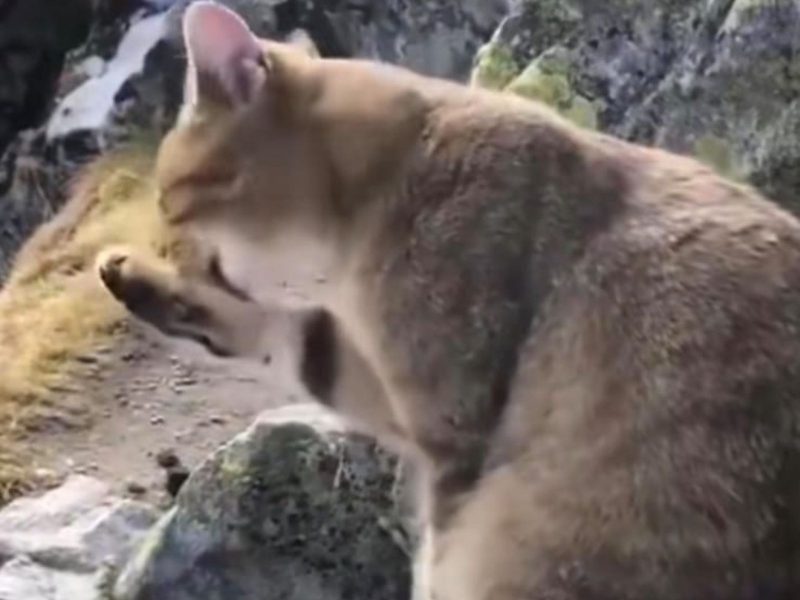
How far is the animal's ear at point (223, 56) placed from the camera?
1.90 metres

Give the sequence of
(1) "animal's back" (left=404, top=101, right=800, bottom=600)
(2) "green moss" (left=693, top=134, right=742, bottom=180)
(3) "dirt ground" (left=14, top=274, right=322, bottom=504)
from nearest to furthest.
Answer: (1) "animal's back" (left=404, top=101, right=800, bottom=600), (2) "green moss" (left=693, top=134, right=742, bottom=180), (3) "dirt ground" (left=14, top=274, right=322, bottom=504)

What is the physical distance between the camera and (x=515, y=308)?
182 cm

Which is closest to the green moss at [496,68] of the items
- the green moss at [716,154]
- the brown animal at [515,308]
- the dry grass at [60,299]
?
the green moss at [716,154]

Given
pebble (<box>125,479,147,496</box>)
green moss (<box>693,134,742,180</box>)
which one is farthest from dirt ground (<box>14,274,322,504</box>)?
green moss (<box>693,134,742,180</box>)

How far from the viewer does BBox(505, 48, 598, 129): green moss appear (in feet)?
9.43

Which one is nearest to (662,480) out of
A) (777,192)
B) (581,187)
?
(581,187)

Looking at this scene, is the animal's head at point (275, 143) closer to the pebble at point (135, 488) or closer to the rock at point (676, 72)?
the rock at point (676, 72)

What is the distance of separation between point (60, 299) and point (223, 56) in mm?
1595

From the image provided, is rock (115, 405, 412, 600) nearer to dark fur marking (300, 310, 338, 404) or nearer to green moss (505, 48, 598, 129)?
dark fur marking (300, 310, 338, 404)

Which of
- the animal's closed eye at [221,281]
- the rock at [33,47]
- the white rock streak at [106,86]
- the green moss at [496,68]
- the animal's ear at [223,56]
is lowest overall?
the rock at [33,47]

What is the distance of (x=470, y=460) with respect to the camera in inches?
71.6

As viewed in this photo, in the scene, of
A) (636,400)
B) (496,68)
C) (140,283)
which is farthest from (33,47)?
(636,400)

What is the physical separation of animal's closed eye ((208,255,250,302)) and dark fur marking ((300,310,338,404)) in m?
0.08

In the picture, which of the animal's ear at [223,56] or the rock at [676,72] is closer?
the animal's ear at [223,56]
